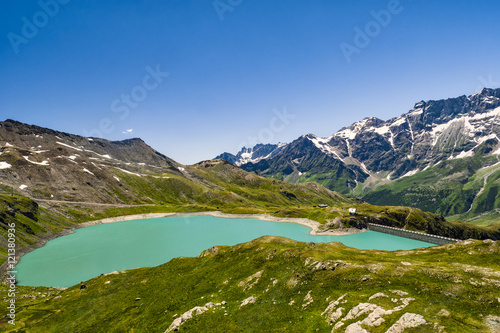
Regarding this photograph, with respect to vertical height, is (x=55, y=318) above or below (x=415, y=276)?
below

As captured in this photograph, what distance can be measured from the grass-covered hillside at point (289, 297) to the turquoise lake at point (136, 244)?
32366 millimetres

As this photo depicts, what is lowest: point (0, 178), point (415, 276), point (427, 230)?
point (427, 230)

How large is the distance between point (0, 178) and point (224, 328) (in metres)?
256

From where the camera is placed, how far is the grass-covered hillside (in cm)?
2905

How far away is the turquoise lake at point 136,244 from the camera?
315 ft

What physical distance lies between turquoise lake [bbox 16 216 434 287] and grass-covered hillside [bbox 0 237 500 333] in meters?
32.4

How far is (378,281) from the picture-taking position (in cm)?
3759

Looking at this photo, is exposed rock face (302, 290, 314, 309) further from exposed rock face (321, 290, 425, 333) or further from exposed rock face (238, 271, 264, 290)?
exposed rock face (238, 271, 264, 290)

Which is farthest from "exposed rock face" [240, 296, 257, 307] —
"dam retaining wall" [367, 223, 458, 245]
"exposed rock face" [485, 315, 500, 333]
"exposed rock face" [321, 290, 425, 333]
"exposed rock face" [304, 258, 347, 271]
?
"dam retaining wall" [367, 223, 458, 245]

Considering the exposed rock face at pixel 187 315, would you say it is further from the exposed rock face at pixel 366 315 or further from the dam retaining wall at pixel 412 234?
the dam retaining wall at pixel 412 234

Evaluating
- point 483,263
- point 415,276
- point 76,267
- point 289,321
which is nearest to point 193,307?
point 289,321

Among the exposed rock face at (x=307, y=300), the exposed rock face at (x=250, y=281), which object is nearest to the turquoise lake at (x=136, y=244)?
the exposed rock face at (x=250, y=281)

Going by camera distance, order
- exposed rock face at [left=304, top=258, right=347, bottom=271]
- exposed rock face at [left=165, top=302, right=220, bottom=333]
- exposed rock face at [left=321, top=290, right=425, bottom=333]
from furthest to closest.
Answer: exposed rock face at [left=304, top=258, right=347, bottom=271]
exposed rock face at [left=165, top=302, right=220, bottom=333]
exposed rock face at [left=321, top=290, right=425, bottom=333]

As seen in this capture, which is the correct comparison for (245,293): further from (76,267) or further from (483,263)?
(76,267)
